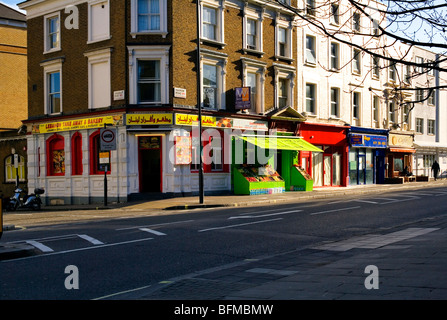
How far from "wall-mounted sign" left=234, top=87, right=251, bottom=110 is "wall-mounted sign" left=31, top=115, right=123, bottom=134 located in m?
6.72

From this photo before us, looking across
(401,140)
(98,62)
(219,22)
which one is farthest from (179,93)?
(401,140)

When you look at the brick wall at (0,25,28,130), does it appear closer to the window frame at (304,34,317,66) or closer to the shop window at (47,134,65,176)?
the shop window at (47,134,65,176)

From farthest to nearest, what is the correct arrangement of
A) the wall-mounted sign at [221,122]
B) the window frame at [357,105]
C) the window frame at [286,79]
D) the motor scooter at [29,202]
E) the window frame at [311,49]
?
1. the window frame at [357,105]
2. the window frame at [311,49]
3. the window frame at [286,79]
4. the wall-mounted sign at [221,122]
5. the motor scooter at [29,202]

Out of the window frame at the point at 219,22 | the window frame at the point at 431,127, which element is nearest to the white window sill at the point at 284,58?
the window frame at the point at 219,22

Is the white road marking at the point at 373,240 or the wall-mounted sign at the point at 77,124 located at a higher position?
the wall-mounted sign at the point at 77,124

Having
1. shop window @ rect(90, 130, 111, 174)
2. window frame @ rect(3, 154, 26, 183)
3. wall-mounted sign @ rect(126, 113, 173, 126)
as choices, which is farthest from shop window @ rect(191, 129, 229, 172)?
window frame @ rect(3, 154, 26, 183)

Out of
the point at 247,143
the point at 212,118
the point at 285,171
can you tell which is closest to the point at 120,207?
the point at 212,118

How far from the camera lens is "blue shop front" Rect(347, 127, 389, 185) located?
129ft

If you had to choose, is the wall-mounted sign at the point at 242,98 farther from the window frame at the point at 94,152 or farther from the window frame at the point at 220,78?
the window frame at the point at 94,152

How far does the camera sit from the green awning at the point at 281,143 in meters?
29.4

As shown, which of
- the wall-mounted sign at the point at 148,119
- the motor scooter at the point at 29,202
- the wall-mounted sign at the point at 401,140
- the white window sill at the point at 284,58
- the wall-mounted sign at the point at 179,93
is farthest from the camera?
the wall-mounted sign at the point at 401,140

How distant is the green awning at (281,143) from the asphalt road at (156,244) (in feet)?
33.5

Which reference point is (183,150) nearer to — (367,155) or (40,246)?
(40,246)
